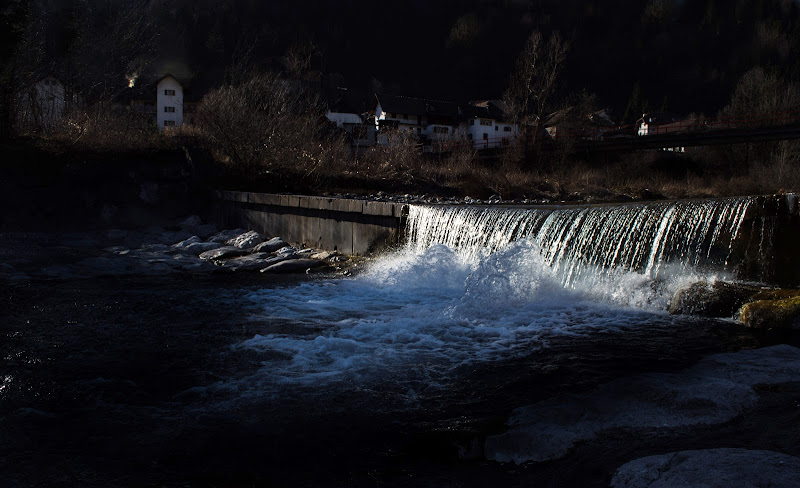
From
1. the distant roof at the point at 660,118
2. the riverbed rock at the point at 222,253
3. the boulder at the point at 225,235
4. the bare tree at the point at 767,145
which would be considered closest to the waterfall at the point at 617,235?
the riverbed rock at the point at 222,253

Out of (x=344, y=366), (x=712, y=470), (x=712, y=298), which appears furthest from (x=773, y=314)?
(x=344, y=366)

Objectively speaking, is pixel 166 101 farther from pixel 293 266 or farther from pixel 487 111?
pixel 293 266

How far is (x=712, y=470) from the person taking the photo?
3338 mm

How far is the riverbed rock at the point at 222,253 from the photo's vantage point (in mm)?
13250

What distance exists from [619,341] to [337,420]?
348cm

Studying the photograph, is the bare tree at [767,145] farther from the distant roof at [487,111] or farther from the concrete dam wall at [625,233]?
the distant roof at [487,111]

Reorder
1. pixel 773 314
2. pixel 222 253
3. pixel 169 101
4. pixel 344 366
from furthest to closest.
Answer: pixel 169 101 → pixel 222 253 → pixel 773 314 → pixel 344 366

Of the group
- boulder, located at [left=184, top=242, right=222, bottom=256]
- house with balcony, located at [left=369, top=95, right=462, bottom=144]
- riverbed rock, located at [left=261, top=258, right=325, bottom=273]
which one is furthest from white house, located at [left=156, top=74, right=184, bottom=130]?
riverbed rock, located at [left=261, top=258, right=325, bottom=273]

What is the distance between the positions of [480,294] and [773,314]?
356 centimetres

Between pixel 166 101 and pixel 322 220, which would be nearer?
pixel 322 220

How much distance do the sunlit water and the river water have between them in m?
0.04

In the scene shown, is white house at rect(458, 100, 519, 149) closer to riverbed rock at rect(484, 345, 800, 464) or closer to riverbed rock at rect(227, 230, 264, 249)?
riverbed rock at rect(227, 230, 264, 249)

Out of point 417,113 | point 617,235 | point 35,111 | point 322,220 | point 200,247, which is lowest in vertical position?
point 200,247

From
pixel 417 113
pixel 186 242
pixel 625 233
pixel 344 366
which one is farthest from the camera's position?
pixel 417 113
